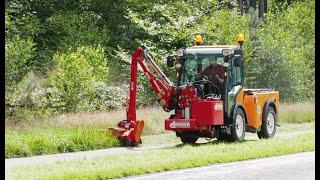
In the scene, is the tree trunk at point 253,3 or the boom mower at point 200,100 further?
the tree trunk at point 253,3

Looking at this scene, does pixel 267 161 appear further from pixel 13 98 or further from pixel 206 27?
pixel 206 27

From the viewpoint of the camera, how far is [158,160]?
51.1 feet

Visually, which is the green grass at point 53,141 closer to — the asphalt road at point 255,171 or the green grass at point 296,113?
the asphalt road at point 255,171

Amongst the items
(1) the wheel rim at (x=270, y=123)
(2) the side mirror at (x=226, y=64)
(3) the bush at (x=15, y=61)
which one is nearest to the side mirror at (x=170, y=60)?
(2) the side mirror at (x=226, y=64)

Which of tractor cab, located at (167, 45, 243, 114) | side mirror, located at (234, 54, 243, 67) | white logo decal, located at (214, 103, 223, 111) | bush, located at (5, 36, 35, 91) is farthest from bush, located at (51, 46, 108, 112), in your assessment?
white logo decal, located at (214, 103, 223, 111)

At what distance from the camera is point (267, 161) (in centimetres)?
1584

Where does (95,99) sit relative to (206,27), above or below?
below

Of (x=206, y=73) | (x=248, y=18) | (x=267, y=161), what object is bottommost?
(x=267, y=161)

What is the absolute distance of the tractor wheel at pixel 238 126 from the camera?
2089cm

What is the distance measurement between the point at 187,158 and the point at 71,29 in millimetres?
23445

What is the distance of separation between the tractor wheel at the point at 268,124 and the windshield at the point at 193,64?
8.61 feet

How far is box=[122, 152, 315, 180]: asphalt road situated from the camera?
1325 centimetres

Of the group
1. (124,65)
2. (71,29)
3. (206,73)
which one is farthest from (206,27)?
(206,73)

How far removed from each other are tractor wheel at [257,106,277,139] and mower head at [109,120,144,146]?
395 centimetres
